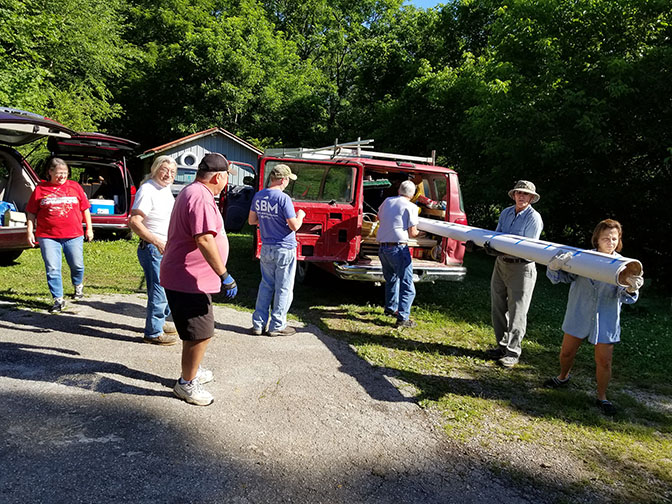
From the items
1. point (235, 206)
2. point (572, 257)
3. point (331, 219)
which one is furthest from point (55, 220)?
point (235, 206)

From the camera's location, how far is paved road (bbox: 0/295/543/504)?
2551 mm

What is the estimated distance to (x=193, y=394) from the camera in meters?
3.43

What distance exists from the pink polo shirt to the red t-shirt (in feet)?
8.74

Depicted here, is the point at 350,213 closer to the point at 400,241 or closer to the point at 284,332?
the point at 400,241

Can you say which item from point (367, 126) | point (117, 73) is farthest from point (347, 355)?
point (117, 73)

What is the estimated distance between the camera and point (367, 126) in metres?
22.5

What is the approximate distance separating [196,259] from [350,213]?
3485 millimetres

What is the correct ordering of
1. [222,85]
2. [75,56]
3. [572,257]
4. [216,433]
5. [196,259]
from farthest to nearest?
[222,85]
[75,56]
[572,257]
[196,259]
[216,433]

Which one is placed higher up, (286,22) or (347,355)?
(286,22)

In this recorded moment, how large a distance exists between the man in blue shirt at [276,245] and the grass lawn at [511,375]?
0.76 m

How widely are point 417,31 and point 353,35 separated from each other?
1164 cm

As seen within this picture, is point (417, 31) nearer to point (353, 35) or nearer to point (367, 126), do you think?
point (367, 126)

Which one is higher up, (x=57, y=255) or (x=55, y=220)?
(x=55, y=220)

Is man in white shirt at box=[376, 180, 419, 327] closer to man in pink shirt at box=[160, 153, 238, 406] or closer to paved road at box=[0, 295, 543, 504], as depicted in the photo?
paved road at box=[0, 295, 543, 504]
